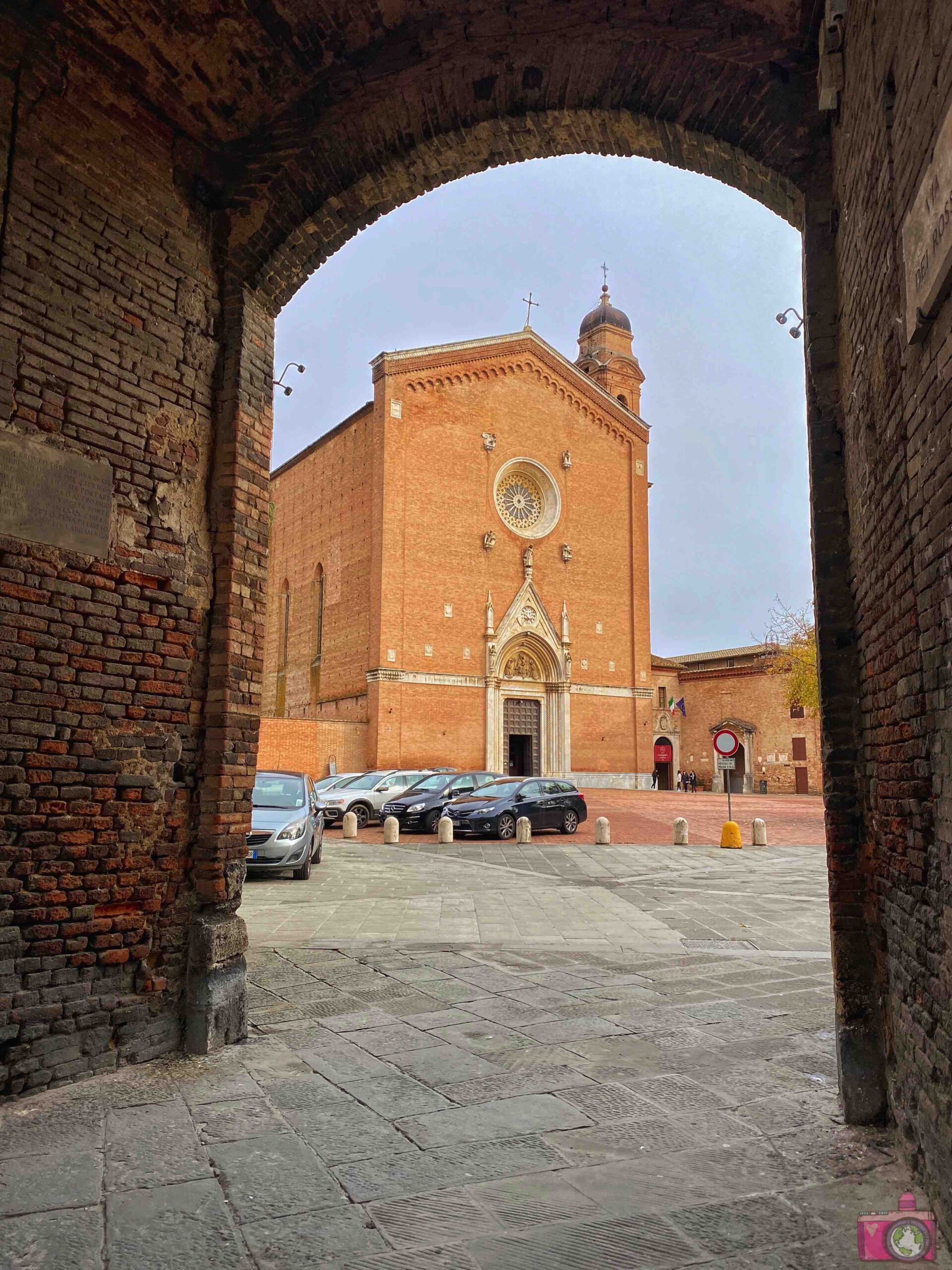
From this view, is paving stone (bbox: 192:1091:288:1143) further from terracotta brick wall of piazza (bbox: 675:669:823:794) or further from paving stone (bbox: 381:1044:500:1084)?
terracotta brick wall of piazza (bbox: 675:669:823:794)

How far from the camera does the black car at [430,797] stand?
19.1 metres

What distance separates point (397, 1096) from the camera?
3.87m

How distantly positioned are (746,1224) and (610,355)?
135 ft

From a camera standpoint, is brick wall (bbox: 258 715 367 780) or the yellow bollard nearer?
the yellow bollard

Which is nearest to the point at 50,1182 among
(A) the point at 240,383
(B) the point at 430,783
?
(A) the point at 240,383

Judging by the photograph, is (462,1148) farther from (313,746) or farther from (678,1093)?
(313,746)

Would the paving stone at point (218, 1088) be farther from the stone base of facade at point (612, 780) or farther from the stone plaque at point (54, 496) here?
the stone base of facade at point (612, 780)

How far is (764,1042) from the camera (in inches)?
184

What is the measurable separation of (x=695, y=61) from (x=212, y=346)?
10.0ft

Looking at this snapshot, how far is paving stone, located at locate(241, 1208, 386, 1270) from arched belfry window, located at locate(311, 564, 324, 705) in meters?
30.3

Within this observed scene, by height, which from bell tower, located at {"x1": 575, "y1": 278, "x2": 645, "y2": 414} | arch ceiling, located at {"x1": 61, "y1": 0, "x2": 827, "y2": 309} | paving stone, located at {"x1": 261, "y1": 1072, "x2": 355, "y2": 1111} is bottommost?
paving stone, located at {"x1": 261, "y1": 1072, "x2": 355, "y2": 1111}

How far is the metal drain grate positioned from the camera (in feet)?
24.0

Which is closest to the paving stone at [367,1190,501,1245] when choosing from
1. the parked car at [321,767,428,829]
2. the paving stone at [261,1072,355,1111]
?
the paving stone at [261,1072,355,1111]

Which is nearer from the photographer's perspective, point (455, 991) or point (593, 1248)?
point (593, 1248)
